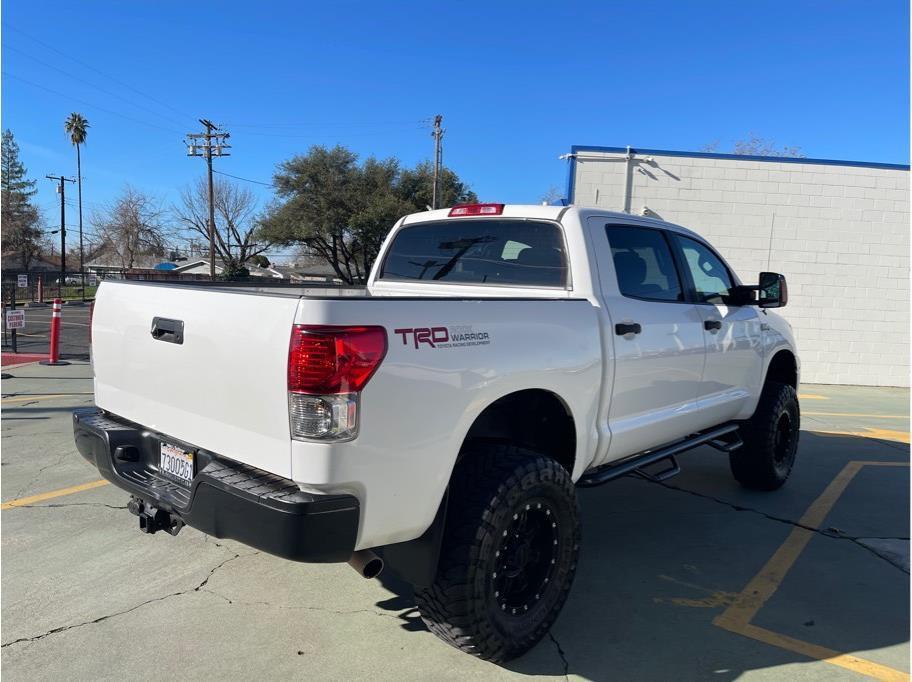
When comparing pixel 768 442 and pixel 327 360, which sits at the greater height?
pixel 327 360

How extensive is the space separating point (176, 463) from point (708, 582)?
2856 mm

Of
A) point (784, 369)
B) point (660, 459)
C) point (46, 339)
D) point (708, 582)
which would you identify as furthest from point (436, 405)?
point (46, 339)

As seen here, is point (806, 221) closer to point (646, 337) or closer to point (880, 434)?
point (880, 434)

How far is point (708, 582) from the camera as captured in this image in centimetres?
366

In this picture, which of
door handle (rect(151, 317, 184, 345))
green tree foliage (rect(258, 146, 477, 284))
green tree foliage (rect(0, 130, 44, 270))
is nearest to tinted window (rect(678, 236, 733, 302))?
door handle (rect(151, 317, 184, 345))

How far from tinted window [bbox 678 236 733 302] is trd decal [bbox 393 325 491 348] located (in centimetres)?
234

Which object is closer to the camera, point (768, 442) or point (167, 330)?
point (167, 330)

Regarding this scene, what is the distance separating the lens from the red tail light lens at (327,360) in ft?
7.18

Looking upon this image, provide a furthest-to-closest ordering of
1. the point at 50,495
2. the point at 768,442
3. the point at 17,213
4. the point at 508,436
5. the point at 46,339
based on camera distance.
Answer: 1. the point at 17,213
2. the point at 46,339
3. the point at 768,442
4. the point at 50,495
5. the point at 508,436

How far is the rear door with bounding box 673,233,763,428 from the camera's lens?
432 cm

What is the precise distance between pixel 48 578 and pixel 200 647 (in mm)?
1164

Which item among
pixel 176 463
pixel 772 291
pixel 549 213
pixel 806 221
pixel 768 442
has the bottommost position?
pixel 768 442

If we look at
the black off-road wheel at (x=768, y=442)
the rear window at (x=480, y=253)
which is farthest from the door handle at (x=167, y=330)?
the black off-road wheel at (x=768, y=442)

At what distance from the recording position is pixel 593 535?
4316 mm
